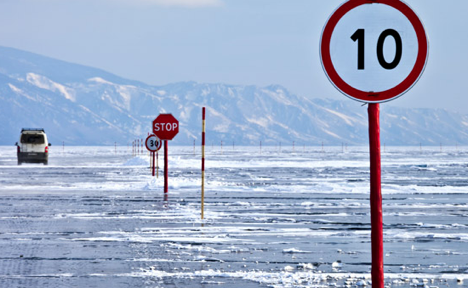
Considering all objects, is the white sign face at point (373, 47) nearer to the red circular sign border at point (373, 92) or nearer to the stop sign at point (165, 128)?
the red circular sign border at point (373, 92)

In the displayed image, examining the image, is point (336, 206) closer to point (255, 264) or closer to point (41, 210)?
point (41, 210)

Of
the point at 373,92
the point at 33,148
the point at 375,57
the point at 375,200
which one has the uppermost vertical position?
the point at 33,148

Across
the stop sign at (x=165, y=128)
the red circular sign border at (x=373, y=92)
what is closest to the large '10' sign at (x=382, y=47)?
the red circular sign border at (x=373, y=92)

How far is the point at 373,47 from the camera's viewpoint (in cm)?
586

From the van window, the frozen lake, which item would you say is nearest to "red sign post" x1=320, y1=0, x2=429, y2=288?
the frozen lake

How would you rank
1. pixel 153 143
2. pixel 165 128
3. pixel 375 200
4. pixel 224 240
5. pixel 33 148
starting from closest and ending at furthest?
pixel 375 200 → pixel 224 240 → pixel 165 128 → pixel 153 143 → pixel 33 148

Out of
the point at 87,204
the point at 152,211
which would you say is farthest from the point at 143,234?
the point at 87,204

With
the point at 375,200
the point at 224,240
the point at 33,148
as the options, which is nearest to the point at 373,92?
the point at 375,200

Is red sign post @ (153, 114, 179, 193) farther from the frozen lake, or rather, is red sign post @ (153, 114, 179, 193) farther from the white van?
the white van

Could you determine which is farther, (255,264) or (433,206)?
(433,206)

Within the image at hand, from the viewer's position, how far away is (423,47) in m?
5.82

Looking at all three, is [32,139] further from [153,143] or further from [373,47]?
[373,47]

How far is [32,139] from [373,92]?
46114 mm

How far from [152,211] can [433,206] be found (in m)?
6.75
